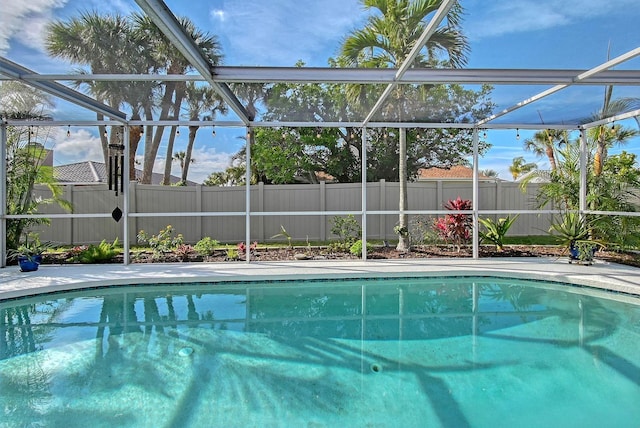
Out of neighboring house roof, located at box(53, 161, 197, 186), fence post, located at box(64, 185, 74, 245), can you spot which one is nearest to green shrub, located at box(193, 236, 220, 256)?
fence post, located at box(64, 185, 74, 245)

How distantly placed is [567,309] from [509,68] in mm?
3006

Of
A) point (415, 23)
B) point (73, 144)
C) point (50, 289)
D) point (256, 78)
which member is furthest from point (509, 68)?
point (73, 144)

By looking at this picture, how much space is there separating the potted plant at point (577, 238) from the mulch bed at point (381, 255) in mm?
524

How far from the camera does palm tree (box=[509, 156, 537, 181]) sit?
18.4 meters

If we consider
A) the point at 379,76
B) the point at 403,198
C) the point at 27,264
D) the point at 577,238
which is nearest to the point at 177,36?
the point at 379,76

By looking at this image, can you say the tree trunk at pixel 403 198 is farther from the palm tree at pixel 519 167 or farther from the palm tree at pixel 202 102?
the palm tree at pixel 519 167

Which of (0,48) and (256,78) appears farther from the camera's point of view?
(256,78)

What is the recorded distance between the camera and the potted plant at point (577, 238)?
6.71m

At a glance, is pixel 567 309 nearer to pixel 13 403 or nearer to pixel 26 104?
pixel 13 403

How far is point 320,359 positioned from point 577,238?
5.85m

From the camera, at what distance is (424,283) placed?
19.6 ft

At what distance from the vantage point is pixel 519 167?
1991 centimetres

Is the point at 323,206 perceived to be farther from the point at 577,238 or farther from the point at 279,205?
the point at 577,238

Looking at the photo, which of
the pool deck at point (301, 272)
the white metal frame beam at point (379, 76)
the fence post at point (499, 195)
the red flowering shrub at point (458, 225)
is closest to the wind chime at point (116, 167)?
the pool deck at point (301, 272)
